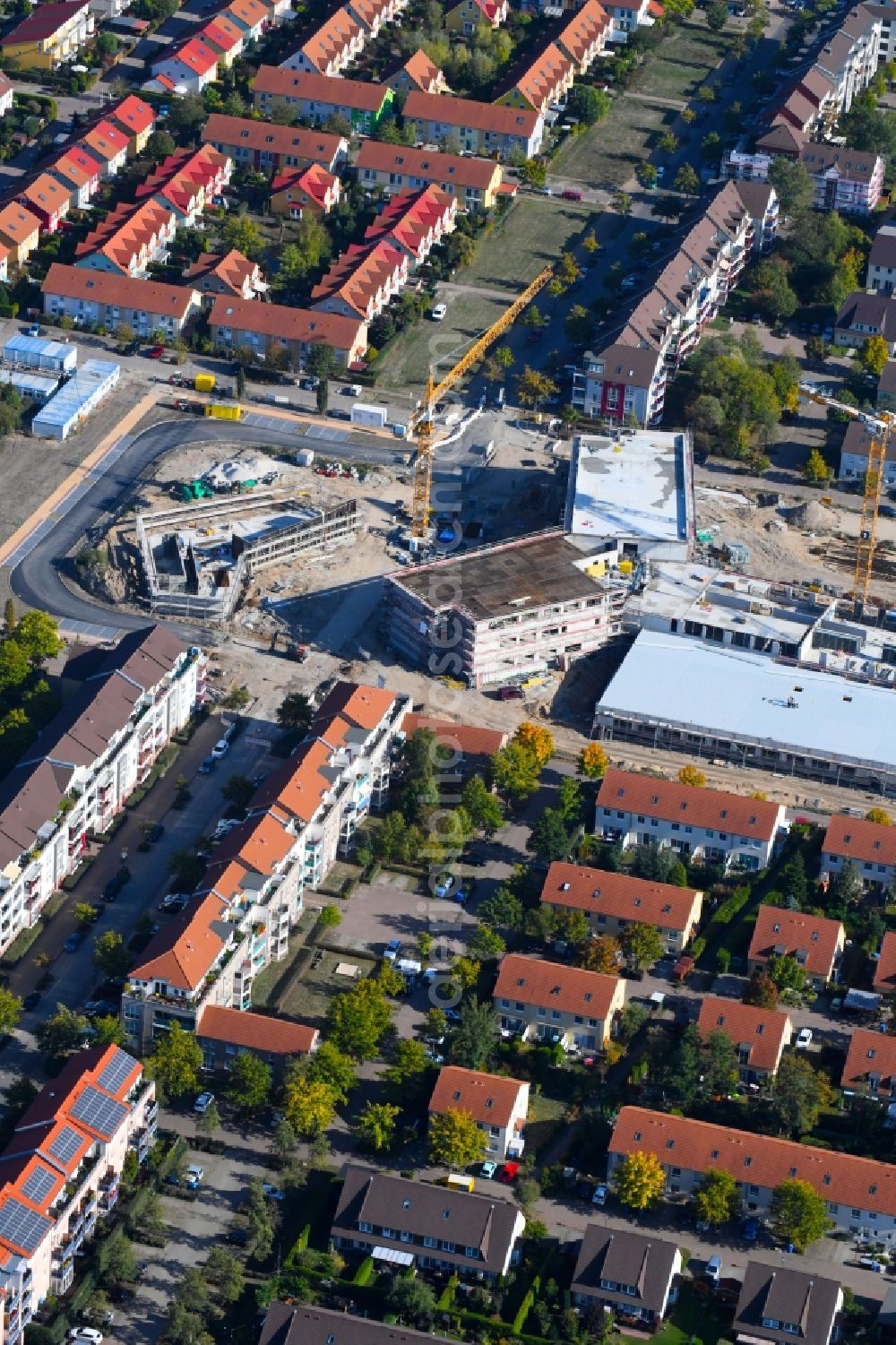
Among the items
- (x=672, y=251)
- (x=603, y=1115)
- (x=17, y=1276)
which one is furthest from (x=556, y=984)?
(x=672, y=251)

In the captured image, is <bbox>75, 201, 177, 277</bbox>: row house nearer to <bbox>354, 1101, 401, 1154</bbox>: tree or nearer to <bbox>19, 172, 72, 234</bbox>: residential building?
<bbox>19, 172, 72, 234</bbox>: residential building

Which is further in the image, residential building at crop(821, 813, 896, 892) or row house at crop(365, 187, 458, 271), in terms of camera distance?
row house at crop(365, 187, 458, 271)

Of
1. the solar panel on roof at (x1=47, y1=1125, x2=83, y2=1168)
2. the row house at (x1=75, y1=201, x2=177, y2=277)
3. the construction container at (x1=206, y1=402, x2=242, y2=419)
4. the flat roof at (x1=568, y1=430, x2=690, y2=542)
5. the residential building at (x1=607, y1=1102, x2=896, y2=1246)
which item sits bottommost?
the residential building at (x1=607, y1=1102, x2=896, y2=1246)

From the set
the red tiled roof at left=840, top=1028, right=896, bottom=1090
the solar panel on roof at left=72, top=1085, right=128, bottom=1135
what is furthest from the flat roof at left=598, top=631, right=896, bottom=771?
the solar panel on roof at left=72, top=1085, right=128, bottom=1135

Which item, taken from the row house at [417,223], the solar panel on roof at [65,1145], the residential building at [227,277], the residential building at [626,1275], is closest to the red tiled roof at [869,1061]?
the residential building at [626,1275]

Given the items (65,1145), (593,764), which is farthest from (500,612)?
(65,1145)

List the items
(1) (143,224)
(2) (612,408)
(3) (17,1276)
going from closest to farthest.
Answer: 1. (3) (17,1276)
2. (2) (612,408)
3. (1) (143,224)

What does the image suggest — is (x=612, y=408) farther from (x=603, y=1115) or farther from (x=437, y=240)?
(x=603, y=1115)
